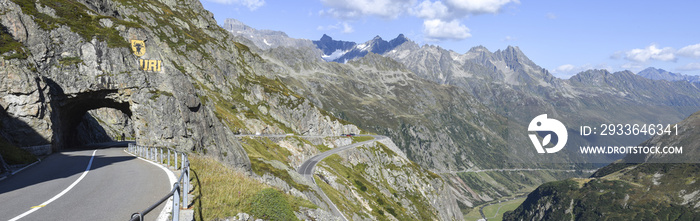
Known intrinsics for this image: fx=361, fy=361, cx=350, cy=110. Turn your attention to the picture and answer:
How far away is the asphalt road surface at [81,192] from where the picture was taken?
12.7 metres

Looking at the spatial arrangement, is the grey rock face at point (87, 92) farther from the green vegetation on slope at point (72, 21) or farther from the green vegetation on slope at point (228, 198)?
the green vegetation on slope at point (228, 198)

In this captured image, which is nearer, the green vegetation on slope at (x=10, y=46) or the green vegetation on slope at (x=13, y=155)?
the green vegetation on slope at (x=13, y=155)

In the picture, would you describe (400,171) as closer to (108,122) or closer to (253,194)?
(108,122)

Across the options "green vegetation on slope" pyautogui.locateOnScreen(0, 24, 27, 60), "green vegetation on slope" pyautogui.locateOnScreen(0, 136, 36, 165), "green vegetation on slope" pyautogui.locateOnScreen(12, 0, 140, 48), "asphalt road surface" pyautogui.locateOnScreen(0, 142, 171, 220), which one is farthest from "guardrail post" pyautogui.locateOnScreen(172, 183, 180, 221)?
"green vegetation on slope" pyautogui.locateOnScreen(12, 0, 140, 48)

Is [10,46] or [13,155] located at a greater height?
[10,46]

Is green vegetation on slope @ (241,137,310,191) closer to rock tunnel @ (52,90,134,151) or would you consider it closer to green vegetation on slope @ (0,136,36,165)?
rock tunnel @ (52,90,134,151)

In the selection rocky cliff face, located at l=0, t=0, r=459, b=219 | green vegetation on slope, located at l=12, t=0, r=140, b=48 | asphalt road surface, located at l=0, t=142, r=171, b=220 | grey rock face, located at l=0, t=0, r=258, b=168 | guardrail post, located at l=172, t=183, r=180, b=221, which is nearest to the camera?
guardrail post, located at l=172, t=183, r=180, b=221

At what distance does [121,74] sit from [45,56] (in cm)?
758

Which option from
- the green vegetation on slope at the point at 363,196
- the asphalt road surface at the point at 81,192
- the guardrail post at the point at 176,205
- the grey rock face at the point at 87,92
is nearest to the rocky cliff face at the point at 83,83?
the grey rock face at the point at 87,92

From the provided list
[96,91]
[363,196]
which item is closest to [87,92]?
[96,91]

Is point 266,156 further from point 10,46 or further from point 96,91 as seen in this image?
point 10,46

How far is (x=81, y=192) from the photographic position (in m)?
16.2

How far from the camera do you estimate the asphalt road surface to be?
12.7 meters

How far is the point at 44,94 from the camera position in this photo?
121 ft
